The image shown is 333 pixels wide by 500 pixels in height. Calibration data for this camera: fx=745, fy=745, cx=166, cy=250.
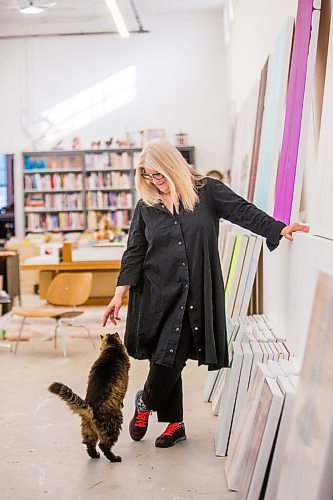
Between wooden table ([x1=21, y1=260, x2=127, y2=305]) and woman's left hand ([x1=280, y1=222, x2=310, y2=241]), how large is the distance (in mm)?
6415

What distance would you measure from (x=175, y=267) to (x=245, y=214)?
46 centimetres

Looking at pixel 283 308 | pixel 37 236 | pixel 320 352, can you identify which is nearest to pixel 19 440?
pixel 283 308

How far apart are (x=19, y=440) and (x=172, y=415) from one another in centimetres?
95

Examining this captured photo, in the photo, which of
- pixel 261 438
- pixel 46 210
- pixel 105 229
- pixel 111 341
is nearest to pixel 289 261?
pixel 111 341

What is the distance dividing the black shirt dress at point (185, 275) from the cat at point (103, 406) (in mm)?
159

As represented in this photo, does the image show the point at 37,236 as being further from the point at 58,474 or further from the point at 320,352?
the point at 320,352

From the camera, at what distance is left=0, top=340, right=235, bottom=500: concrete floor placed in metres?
3.56

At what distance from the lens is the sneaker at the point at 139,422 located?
4.25 metres

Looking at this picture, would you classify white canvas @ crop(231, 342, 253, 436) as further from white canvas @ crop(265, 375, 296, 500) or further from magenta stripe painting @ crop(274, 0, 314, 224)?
white canvas @ crop(265, 375, 296, 500)

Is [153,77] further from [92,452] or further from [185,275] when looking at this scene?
[92,452]

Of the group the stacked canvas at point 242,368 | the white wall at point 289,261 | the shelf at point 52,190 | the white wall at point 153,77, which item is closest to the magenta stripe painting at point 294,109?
the white wall at point 289,261

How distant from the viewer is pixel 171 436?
4219mm

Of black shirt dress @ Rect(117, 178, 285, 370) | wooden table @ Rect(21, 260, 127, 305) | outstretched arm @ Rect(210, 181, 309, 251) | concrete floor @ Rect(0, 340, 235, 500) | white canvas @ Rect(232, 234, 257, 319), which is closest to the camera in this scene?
concrete floor @ Rect(0, 340, 235, 500)

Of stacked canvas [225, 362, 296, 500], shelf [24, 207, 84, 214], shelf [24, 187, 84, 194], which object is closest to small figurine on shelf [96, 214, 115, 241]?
shelf [24, 207, 84, 214]
